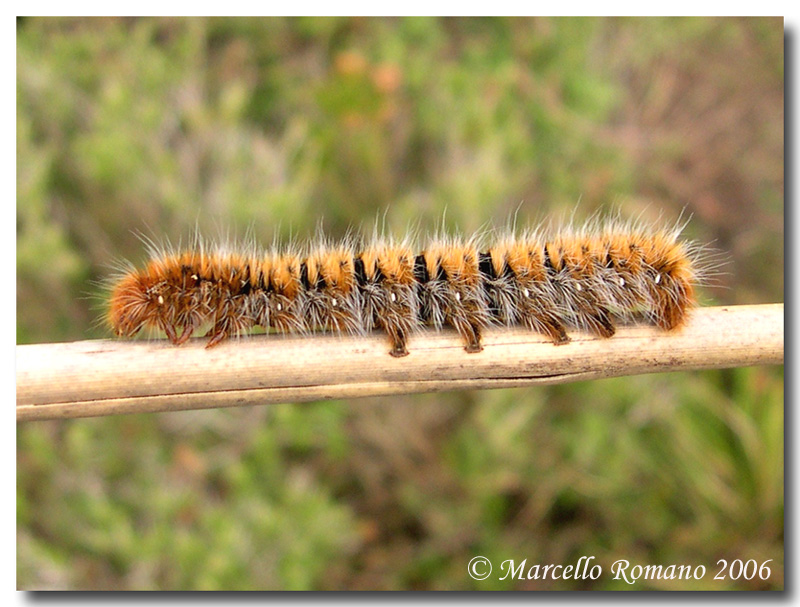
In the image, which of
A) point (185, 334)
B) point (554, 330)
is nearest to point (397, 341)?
point (554, 330)

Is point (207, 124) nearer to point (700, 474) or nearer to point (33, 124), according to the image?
point (33, 124)

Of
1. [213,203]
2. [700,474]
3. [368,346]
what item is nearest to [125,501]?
[213,203]

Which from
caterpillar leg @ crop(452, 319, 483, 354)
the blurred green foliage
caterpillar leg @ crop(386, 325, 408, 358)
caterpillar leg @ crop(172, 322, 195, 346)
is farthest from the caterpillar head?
the blurred green foliage

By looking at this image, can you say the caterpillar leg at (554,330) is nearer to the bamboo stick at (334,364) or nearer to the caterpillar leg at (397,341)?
the bamboo stick at (334,364)

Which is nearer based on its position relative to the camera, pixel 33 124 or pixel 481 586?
pixel 481 586

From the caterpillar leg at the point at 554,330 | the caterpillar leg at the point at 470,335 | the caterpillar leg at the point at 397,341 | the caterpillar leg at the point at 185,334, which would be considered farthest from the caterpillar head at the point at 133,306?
the caterpillar leg at the point at 554,330

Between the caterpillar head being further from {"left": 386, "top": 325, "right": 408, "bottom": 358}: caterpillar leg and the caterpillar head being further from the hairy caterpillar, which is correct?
{"left": 386, "top": 325, "right": 408, "bottom": 358}: caterpillar leg

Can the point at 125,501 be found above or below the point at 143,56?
below
